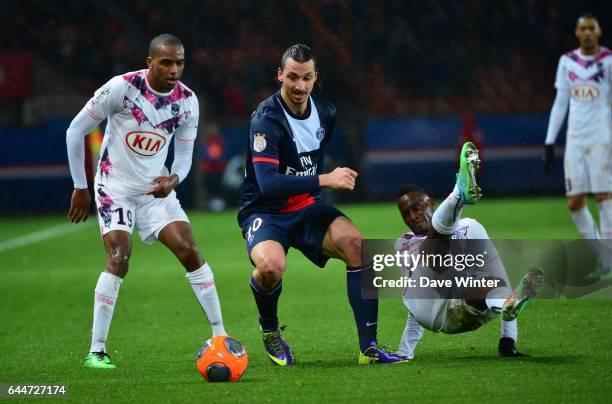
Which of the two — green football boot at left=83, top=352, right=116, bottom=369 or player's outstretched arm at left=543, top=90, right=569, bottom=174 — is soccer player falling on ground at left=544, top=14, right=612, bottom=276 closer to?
player's outstretched arm at left=543, top=90, right=569, bottom=174

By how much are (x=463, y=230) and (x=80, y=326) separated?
3419 millimetres

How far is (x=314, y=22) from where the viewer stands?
12.8 m

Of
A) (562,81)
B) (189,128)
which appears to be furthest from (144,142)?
(562,81)

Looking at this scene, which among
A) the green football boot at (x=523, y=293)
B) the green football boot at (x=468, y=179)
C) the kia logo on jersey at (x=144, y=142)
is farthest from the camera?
the kia logo on jersey at (x=144, y=142)

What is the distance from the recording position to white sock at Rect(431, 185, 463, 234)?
5.30 metres

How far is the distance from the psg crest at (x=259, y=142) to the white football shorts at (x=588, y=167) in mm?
4178

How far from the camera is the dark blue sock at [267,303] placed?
19.1 feet

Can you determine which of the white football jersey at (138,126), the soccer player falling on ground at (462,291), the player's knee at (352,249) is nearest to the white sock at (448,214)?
the soccer player falling on ground at (462,291)

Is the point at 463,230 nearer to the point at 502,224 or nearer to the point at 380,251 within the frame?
the point at 380,251

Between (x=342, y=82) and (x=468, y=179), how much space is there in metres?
11.4

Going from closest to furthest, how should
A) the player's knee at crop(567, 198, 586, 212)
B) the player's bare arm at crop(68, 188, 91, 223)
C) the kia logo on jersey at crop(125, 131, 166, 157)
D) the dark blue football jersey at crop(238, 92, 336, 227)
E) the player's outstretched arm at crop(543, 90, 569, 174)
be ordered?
the dark blue football jersey at crop(238, 92, 336, 227)
the player's bare arm at crop(68, 188, 91, 223)
the kia logo on jersey at crop(125, 131, 166, 157)
the player's knee at crop(567, 198, 586, 212)
the player's outstretched arm at crop(543, 90, 569, 174)

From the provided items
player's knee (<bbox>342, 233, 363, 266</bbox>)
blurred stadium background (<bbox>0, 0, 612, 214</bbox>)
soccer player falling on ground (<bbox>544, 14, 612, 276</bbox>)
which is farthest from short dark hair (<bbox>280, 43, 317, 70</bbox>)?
blurred stadium background (<bbox>0, 0, 612, 214</bbox>)

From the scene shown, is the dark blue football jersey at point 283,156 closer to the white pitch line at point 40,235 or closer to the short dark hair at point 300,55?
the short dark hair at point 300,55

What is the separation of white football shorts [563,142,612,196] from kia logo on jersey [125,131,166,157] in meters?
4.22
